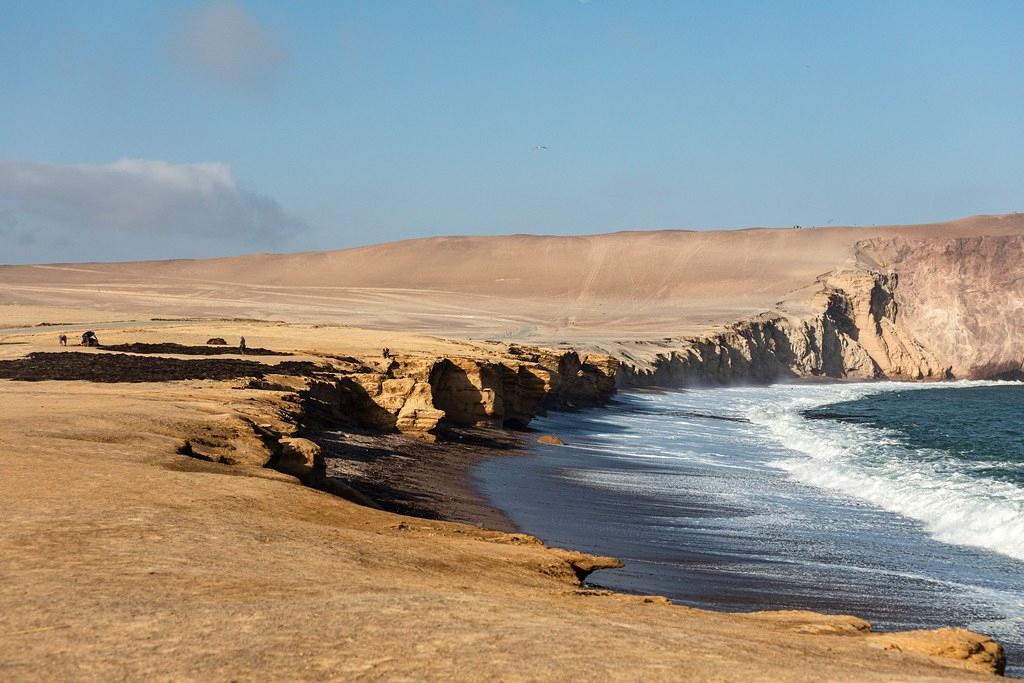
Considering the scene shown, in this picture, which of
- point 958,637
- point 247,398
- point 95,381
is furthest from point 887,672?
point 95,381

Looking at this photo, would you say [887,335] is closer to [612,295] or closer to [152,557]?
[612,295]

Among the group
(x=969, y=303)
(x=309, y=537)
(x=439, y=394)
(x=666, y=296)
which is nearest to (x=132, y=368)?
(x=439, y=394)

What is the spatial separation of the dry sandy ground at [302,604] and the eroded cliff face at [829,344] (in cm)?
6288

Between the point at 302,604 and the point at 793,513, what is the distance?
1510 cm

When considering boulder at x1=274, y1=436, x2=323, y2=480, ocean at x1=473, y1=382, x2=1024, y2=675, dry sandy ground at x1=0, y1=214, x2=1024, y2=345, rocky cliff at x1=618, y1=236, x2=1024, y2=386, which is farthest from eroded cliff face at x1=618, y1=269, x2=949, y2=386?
boulder at x1=274, y1=436, x2=323, y2=480

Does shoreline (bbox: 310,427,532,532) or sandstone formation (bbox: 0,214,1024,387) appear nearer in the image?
shoreline (bbox: 310,427,532,532)

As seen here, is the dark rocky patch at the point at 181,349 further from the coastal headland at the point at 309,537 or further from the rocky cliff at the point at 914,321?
the rocky cliff at the point at 914,321

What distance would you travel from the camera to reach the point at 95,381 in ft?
80.4

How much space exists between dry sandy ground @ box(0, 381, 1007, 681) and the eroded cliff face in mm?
62878

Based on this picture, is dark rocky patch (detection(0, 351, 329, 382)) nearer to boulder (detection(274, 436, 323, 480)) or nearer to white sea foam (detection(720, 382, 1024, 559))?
boulder (detection(274, 436, 323, 480))

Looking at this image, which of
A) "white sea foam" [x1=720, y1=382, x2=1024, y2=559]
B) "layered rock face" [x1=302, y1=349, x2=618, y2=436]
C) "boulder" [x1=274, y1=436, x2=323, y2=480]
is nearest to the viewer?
"boulder" [x1=274, y1=436, x2=323, y2=480]

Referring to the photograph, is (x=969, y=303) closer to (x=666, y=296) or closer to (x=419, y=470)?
(x=666, y=296)

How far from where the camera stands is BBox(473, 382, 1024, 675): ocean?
46.1 ft

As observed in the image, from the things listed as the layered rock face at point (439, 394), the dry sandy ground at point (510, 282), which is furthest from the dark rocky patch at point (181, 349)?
the dry sandy ground at point (510, 282)
